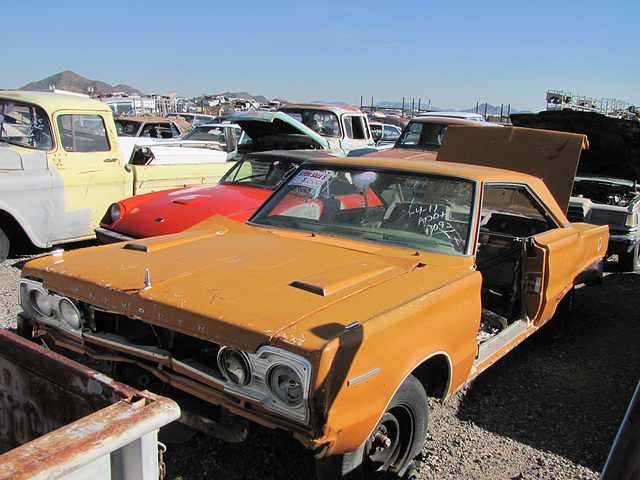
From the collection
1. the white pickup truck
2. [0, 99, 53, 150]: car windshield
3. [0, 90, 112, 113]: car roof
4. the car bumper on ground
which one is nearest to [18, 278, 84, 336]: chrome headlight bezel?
the car bumper on ground

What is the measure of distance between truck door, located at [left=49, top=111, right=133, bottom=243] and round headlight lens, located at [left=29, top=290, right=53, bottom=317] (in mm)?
3481

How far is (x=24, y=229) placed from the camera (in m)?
5.72

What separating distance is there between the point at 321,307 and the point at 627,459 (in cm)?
120

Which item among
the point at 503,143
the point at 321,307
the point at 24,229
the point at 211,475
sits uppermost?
the point at 503,143

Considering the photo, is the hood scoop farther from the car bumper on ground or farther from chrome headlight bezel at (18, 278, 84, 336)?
the car bumper on ground

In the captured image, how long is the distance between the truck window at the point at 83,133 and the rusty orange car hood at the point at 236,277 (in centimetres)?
366

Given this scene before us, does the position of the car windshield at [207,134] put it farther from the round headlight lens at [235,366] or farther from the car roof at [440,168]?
the round headlight lens at [235,366]

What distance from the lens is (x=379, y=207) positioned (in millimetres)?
3441

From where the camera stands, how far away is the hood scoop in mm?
2465

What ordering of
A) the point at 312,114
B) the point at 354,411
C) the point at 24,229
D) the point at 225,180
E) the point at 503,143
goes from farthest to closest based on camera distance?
the point at 312,114 < the point at 225,180 < the point at 24,229 < the point at 503,143 < the point at 354,411

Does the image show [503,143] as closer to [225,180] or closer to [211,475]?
[225,180]

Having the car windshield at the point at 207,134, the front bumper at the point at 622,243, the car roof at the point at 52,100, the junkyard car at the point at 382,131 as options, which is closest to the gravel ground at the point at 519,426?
the front bumper at the point at 622,243

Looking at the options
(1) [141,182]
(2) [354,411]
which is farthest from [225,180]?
(2) [354,411]

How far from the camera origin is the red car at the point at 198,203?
208 inches
